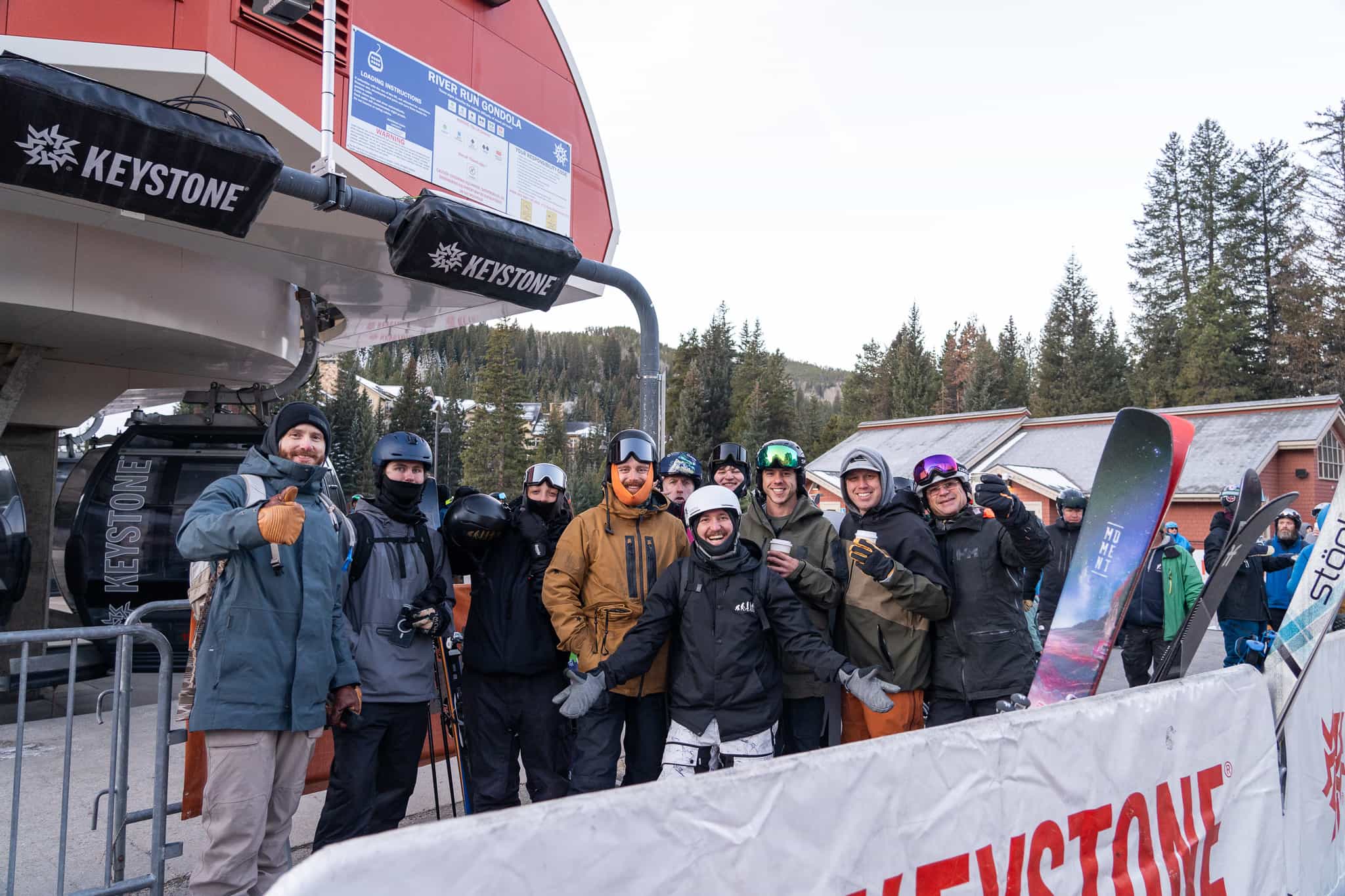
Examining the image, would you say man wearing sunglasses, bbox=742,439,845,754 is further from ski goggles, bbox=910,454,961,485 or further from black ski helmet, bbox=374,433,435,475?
black ski helmet, bbox=374,433,435,475

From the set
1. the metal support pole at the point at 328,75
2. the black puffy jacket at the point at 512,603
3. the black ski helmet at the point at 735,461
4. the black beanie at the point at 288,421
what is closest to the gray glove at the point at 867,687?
the black puffy jacket at the point at 512,603

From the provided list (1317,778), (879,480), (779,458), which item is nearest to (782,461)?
(779,458)

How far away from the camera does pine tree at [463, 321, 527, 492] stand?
7012 centimetres

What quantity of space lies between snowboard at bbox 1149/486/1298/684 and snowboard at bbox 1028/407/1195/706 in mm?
296

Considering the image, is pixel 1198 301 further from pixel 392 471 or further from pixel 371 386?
pixel 371 386

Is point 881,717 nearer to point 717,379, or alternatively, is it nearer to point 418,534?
point 418,534

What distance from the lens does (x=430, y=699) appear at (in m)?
3.99

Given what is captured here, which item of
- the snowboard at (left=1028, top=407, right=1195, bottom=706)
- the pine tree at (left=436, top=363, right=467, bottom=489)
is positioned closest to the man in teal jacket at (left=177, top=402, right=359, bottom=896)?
the snowboard at (left=1028, top=407, right=1195, bottom=706)

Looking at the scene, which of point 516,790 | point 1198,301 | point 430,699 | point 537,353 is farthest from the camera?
point 537,353

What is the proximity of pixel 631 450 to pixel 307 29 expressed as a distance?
4.50 m

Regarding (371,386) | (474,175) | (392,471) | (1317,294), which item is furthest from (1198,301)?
(371,386)

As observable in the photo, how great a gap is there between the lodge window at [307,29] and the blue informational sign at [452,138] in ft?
0.38

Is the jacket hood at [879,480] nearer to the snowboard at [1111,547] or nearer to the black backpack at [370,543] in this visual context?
the snowboard at [1111,547]

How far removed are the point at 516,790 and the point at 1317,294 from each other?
54565mm
